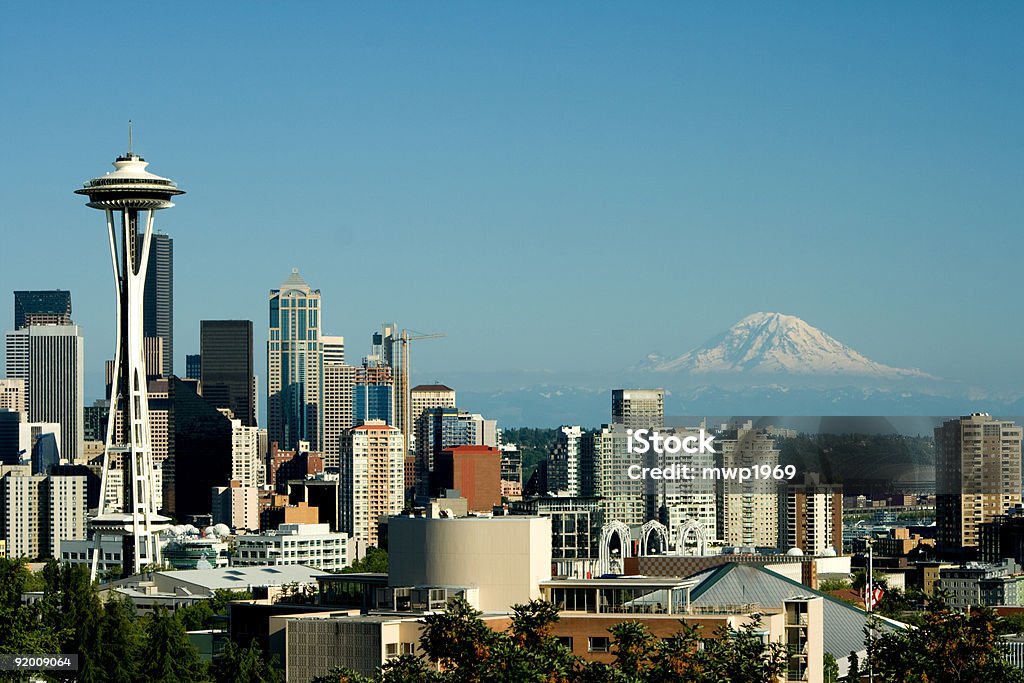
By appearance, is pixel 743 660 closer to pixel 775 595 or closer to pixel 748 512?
pixel 775 595

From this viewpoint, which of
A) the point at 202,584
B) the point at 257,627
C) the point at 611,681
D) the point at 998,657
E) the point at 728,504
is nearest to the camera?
the point at 611,681

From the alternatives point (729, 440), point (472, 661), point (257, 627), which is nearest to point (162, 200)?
point (729, 440)

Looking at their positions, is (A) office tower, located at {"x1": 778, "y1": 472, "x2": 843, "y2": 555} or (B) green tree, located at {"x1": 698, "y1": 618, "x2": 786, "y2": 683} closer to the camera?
(B) green tree, located at {"x1": 698, "y1": 618, "x2": 786, "y2": 683}

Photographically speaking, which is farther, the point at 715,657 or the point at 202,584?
the point at 202,584

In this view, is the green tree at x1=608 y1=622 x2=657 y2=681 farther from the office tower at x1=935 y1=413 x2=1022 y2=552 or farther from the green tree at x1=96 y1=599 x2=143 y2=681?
the office tower at x1=935 y1=413 x2=1022 y2=552

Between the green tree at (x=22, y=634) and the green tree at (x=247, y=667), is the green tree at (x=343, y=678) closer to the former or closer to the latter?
the green tree at (x=22, y=634)

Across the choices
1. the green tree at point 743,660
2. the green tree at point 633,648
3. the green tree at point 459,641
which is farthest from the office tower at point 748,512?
the green tree at point 459,641

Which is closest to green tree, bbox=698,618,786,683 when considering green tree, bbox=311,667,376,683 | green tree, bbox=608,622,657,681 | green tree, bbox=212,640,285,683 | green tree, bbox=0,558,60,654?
green tree, bbox=608,622,657,681

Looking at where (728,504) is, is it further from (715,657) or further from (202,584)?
(715,657)
